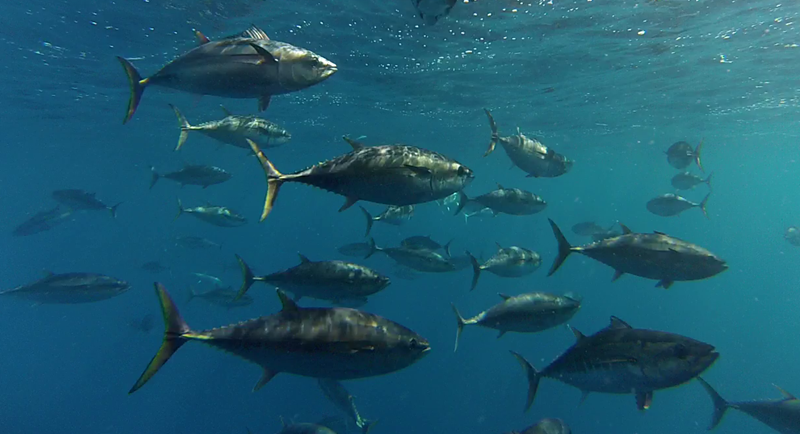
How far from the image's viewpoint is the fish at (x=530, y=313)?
5355 millimetres

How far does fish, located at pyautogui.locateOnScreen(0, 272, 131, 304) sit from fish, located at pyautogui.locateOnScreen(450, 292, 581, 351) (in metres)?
7.38

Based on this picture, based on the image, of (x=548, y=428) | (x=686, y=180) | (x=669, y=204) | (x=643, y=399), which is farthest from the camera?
(x=686, y=180)

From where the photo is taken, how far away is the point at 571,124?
30.6 meters

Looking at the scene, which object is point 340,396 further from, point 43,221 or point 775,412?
point 43,221

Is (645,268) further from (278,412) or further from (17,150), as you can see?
(17,150)

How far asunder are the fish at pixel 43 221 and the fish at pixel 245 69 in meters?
14.3

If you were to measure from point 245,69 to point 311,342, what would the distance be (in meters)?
2.15

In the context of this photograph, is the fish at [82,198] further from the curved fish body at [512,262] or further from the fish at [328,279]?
the curved fish body at [512,262]

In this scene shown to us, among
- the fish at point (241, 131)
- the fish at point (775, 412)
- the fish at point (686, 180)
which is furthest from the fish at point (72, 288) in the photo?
the fish at point (686, 180)

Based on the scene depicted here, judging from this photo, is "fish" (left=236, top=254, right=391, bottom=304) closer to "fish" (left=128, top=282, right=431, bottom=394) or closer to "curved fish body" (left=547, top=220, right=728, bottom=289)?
"fish" (left=128, top=282, right=431, bottom=394)

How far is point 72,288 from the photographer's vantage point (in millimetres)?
8508

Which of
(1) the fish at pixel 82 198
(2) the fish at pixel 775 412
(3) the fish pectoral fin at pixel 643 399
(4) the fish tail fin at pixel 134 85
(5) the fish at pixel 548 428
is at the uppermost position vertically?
(4) the fish tail fin at pixel 134 85

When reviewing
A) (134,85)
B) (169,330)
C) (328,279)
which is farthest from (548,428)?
(134,85)

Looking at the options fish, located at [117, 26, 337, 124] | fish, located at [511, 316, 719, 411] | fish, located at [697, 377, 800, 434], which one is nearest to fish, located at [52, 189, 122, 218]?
fish, located at [117, 26, 337, 124]
